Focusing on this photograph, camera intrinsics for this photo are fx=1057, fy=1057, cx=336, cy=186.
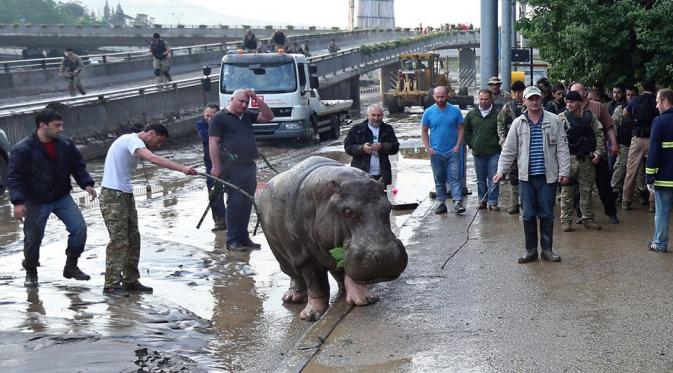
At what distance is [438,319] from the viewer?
332 inches

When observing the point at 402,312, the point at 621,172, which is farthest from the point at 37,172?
the point at 621,172

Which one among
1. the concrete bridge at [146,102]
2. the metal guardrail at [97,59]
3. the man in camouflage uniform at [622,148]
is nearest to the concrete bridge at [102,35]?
the metal guardrail at [97,59]

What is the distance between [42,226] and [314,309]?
323 centimetres

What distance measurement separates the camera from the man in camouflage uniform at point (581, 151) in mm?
12016

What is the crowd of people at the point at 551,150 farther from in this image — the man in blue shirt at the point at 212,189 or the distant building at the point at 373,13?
the distant building at the point at 373,13

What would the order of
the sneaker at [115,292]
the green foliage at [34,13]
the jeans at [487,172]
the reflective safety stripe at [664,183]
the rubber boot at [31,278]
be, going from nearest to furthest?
the sneaker at [115,292], the rubber boot at [31,278], the reflective safety stripe at [664,183], the jeans at [487,172], the green foliage at [34,13]

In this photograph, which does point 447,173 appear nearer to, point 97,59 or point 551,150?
point 551,150

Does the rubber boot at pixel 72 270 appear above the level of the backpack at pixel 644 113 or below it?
below

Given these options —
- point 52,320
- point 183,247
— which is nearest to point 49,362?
point 52,320

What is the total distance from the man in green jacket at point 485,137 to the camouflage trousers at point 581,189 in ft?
6.47

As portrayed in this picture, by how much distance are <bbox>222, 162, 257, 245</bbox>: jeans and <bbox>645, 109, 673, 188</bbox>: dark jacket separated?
15.5 feet

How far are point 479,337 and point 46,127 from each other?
5.08 m

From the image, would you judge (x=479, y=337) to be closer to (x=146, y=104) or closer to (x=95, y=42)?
(x=146, y=104)

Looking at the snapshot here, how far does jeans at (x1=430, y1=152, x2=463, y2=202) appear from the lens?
561 inches
